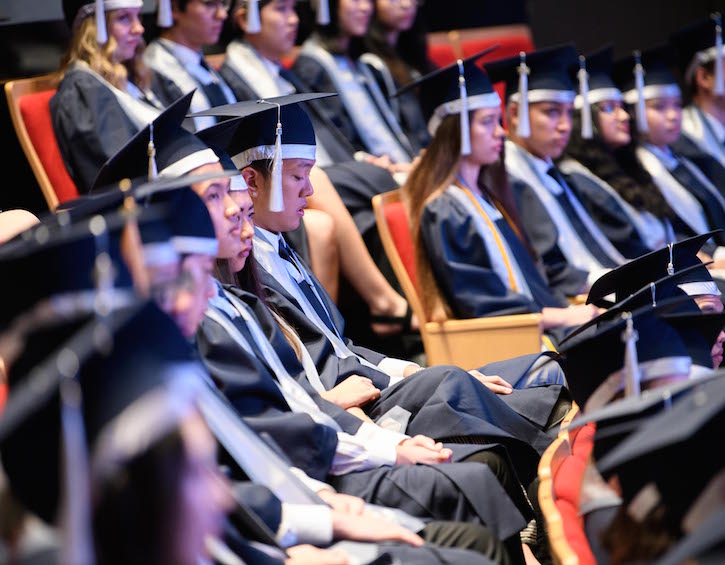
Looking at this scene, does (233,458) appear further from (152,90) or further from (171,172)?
(152,90)

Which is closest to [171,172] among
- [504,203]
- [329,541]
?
[329,541]

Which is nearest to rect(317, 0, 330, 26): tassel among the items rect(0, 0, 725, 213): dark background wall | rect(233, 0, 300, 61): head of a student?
rect(233, 0, 300, 61): head of a student

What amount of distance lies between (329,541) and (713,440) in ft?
2.84

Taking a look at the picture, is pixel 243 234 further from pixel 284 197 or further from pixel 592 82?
pixel 592 82

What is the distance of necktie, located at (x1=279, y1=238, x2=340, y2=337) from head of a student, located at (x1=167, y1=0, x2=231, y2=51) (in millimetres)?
1980

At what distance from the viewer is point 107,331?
138 centimetres

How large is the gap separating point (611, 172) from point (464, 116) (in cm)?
149

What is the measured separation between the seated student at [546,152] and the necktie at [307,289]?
1873 mm

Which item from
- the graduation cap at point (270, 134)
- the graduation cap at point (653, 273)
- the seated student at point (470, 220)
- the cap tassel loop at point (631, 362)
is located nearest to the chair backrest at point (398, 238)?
the seated student at point (470, 220)

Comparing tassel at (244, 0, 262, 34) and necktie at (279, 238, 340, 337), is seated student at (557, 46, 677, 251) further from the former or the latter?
necktie at (279, 238, 340, 337)

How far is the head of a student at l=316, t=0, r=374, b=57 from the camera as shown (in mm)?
5660

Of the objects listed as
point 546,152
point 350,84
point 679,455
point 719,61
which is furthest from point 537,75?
point 679,455

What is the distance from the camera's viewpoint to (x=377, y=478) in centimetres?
248

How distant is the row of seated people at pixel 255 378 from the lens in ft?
4.43
